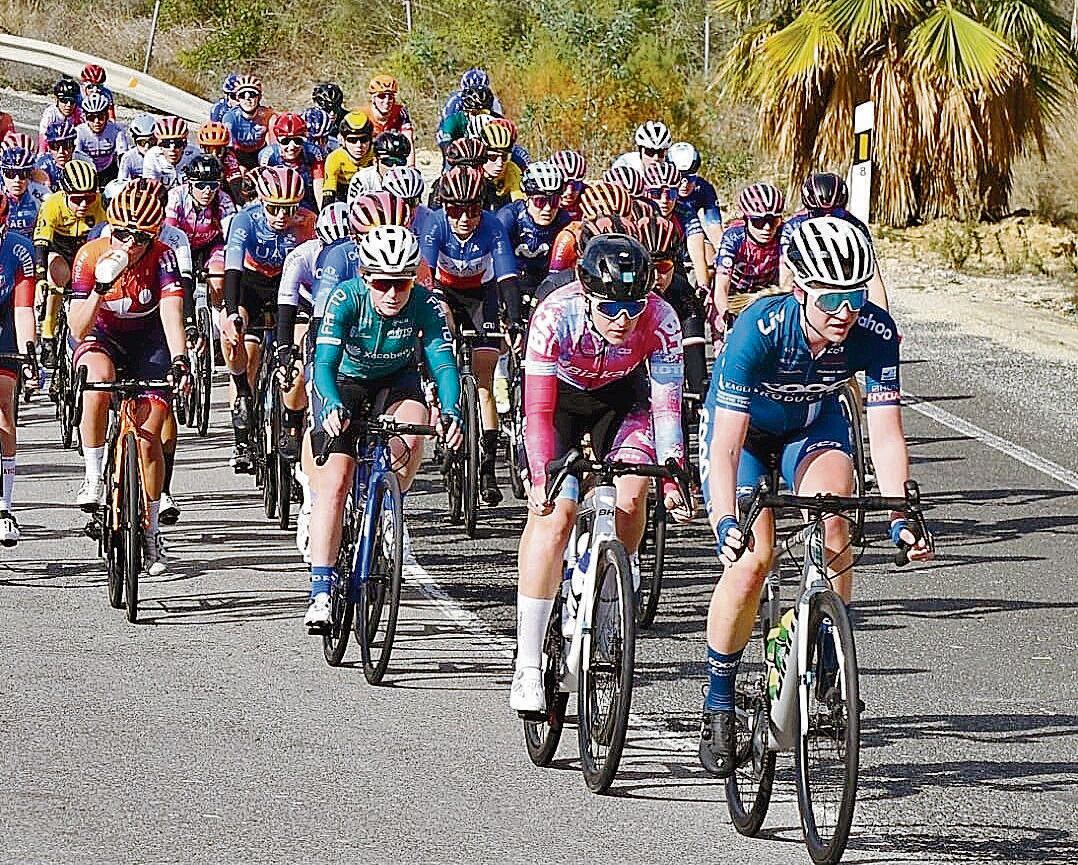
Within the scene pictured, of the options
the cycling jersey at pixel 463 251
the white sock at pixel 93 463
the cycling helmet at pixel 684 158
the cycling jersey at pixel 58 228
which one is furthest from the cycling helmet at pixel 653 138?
the white sock at pixel 93 463

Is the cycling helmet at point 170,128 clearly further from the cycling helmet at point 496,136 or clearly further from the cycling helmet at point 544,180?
the cycling helmet at point 544,180

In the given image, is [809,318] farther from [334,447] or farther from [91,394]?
[91,394]

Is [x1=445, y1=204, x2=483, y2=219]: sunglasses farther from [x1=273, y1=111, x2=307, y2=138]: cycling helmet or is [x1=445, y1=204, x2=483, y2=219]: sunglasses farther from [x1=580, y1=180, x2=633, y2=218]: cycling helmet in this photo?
[x1=273, y1=111, x2=307, y2=138]: cycling helmet

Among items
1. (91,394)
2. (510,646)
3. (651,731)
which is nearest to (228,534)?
(91,394)

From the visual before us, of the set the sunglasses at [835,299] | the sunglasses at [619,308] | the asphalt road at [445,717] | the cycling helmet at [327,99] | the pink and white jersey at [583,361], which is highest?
the cycling helmet at [327,99]

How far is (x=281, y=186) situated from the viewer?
12.1m

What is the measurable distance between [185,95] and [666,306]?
1081 inches

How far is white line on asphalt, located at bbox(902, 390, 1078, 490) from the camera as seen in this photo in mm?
13164

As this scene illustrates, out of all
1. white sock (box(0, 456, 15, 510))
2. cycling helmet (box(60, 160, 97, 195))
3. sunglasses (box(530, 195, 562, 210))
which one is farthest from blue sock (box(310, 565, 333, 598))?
cycling helmet (box(60, 160, 97, 195))

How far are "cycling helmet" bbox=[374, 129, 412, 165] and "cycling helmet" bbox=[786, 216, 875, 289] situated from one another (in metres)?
8.15

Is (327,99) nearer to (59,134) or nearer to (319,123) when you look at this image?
(319,123)

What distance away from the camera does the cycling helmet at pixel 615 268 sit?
6.73 meters

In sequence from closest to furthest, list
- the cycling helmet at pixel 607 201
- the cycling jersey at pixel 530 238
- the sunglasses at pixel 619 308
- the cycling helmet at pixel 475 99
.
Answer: the sunglasses at pixel 619 308, the cycling helmet at pixel 607 201, the cycling jersey at pixel 530 238, the cycling helmet at pixel 475 99

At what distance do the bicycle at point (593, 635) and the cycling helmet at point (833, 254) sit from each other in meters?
1.08
